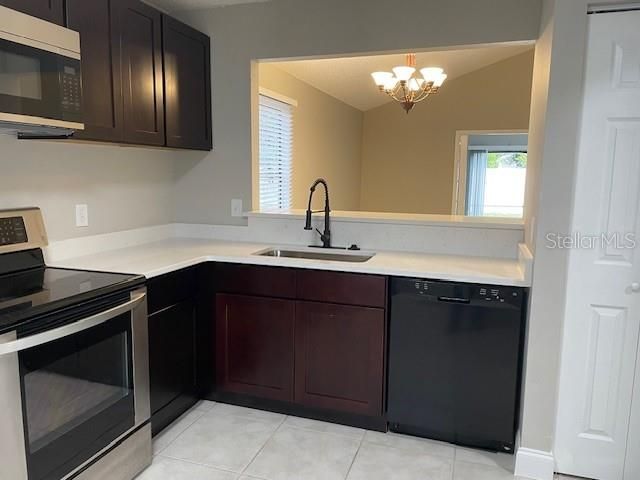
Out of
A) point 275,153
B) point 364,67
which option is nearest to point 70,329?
point 275,153

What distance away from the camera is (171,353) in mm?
2488

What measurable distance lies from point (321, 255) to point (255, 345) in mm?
688

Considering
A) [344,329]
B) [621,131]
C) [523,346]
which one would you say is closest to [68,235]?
[344,329]

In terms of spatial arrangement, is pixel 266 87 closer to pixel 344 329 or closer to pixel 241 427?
pixel 344 329

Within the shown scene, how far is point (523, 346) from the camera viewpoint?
2.26 m

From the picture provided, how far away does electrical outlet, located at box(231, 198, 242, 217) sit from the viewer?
3.25 m

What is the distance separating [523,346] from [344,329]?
0.84m

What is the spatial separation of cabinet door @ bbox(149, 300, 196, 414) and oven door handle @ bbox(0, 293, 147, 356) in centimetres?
32

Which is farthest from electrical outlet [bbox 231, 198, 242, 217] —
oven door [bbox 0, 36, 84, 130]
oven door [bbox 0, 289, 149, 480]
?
Answer: oven door [bbox 0, 36, 84, 130]

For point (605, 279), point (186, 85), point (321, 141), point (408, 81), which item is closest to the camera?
point (605, 279)

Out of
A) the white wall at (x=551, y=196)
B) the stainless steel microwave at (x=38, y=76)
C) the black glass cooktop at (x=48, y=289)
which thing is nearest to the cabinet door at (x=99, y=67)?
the stainless steel microwave at (x=38, y=76)

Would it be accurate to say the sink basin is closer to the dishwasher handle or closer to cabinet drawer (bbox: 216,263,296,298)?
cabinet drawer (bbox: 216,263,296,298)

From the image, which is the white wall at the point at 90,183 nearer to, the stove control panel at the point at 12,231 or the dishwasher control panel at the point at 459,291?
the stove control panel at the point at 12,231

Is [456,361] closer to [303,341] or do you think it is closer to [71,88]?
[303,341]
